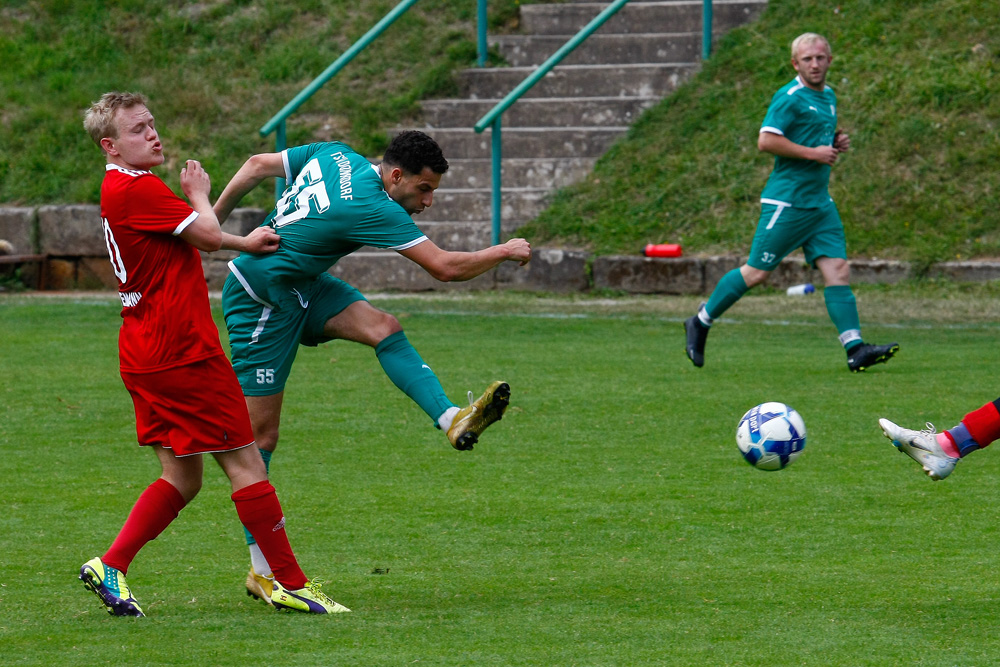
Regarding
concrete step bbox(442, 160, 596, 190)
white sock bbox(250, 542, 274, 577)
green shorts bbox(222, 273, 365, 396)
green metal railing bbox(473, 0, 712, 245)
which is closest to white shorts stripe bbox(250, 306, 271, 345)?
green shorts bbox(222, 273, 365, 396)

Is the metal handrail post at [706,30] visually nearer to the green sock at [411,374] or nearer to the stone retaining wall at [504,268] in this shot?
the stone retaining wall at [504,268]

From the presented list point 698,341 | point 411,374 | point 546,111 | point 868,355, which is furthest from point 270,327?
point 546,111

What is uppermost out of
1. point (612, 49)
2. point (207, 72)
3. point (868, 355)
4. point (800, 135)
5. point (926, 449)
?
point (800, 135)

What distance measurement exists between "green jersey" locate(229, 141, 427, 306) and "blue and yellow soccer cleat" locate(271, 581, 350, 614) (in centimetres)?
114

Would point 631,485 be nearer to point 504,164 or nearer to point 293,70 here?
point 504,164

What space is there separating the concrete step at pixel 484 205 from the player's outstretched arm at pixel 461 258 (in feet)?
34.6

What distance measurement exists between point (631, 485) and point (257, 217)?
9450mm

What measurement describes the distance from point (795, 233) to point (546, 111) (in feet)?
23.2

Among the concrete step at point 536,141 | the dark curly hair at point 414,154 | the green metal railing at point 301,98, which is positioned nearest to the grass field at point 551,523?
the dark curly hair at point 414,154

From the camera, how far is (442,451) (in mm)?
7492

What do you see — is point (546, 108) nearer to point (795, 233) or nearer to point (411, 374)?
point (795, 233)

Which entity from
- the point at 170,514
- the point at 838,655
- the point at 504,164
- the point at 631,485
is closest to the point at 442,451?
the point at 631,485

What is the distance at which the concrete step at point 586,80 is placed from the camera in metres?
16.5

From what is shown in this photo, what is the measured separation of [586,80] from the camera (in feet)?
55.0
